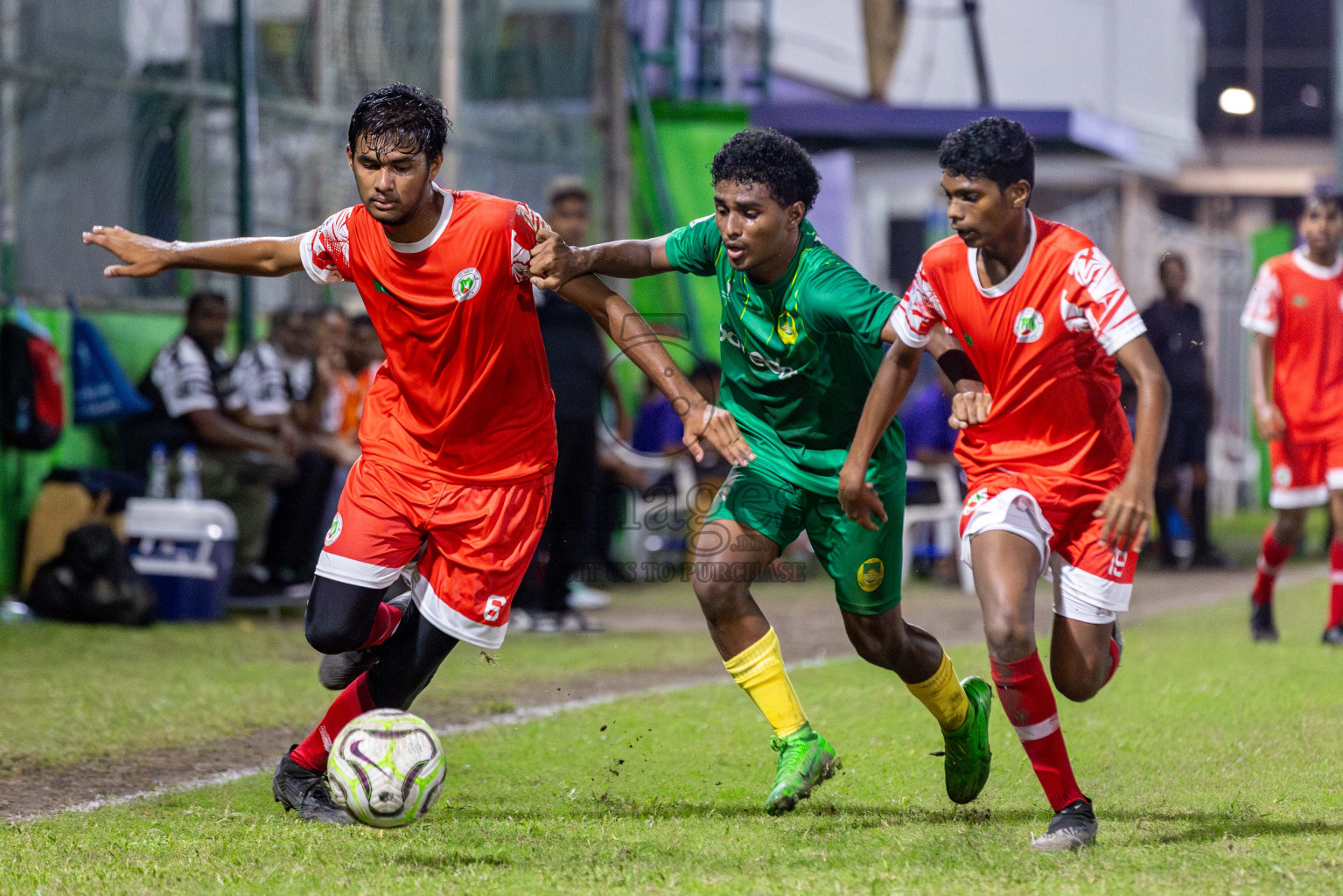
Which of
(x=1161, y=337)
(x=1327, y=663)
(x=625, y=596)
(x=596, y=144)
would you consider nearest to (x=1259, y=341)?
(x=1327, y=663)

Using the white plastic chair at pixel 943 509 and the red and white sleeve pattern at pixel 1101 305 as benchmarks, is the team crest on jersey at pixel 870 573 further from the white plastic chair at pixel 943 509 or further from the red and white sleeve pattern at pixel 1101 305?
the white plastic chair at pixel 943 509

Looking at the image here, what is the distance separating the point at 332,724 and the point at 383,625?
33 cm

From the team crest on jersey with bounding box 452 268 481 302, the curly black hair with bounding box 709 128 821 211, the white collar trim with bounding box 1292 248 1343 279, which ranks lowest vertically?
the white collar trim with bounding box 1292 248 1343 279

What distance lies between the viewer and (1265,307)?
9539 mm

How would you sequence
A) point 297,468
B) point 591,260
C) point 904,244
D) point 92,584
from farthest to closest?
point 904,244
point 297,468
point 92,584
point 591,260

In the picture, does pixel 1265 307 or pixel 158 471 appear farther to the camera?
pixel 158 471

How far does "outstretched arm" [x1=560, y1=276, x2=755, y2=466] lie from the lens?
491 cm

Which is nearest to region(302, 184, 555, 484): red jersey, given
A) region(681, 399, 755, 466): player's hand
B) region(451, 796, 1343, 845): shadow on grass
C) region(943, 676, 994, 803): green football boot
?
region(681, 399, 755, 466): player's hand

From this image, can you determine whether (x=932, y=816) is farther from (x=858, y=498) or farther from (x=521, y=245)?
(x=521, y=245)

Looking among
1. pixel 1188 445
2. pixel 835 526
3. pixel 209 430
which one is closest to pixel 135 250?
pixel 835 526

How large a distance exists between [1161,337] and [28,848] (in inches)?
428

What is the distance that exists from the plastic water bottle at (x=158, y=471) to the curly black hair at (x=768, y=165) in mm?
6290

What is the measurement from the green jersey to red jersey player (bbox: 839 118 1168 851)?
0.67 ft

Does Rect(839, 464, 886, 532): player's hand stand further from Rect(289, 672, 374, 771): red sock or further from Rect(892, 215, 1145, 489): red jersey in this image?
Rect(289, 672, 374, 771): red sock
